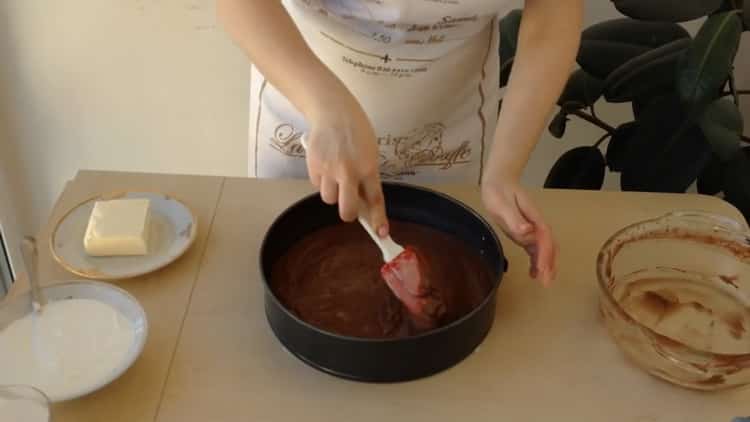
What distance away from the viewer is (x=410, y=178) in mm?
1282

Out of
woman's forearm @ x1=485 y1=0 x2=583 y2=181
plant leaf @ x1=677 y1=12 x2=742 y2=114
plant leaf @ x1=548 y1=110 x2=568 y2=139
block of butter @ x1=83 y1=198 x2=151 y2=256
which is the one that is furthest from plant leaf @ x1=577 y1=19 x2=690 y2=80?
block of butter @ x1=83 y1=198 x2=151 y2=256

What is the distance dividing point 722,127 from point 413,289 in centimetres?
76

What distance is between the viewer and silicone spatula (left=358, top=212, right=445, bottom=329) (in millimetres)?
934

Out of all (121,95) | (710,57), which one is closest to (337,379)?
(710,57)

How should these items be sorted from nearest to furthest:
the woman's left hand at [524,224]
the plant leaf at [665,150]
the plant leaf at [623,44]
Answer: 1. the woman's left hand at [524,224]
2. the plant leaf at [665,150]
3. the plant leaf at [623,44]

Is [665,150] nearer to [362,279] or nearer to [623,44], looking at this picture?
[623,44]

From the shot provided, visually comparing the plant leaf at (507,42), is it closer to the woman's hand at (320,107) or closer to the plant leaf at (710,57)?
the plant leaf at (710,57)

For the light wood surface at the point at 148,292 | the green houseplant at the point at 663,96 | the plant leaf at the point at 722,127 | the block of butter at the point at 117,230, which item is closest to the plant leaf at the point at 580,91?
the green houseplant at the point at 663,96

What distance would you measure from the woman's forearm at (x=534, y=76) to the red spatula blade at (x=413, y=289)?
18 centimetres

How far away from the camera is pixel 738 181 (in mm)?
1481

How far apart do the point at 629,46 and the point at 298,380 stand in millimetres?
999

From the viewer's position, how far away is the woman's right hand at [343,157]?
0.88 meters

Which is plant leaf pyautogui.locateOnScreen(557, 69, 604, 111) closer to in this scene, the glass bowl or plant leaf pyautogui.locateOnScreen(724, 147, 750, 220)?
plant leaf pyautogui.locateOnScreen(724, 147, 750, 220)

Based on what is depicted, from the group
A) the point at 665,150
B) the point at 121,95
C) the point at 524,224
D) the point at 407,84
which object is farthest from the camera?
the point at 121,95
